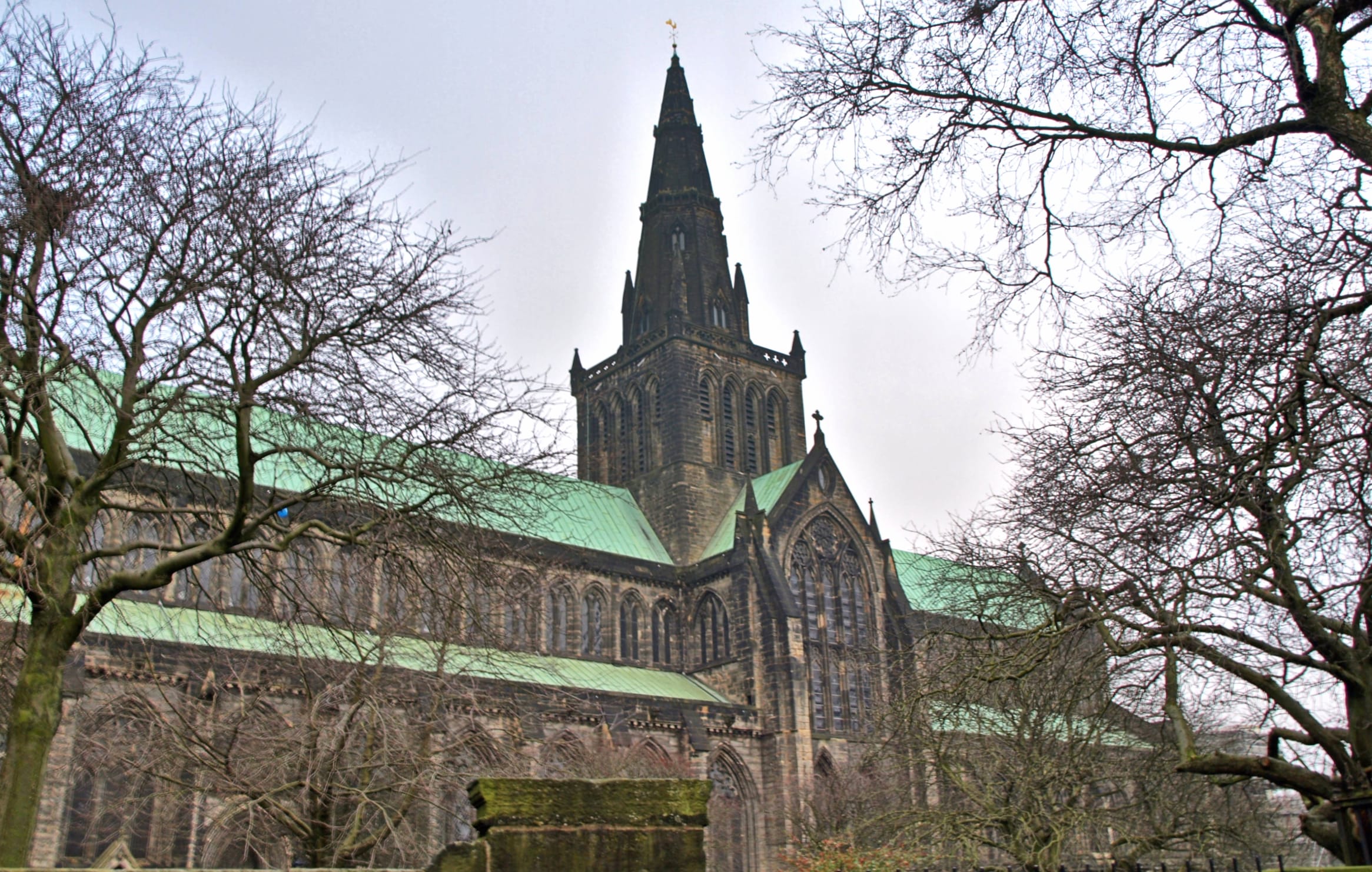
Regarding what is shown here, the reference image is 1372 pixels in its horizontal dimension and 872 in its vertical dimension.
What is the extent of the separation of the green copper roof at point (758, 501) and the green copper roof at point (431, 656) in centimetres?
519

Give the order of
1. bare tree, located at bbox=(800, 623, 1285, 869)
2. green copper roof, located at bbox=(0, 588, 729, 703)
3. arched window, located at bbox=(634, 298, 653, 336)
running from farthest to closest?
arched window, located at bbox=(634, 298, 653, 336) < green copper roof, located at bbox=(0, 588, 729, 703) < bare tree, located at bbox=(800, 623, 1285, 869)

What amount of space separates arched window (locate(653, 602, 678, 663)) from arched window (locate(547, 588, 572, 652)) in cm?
365

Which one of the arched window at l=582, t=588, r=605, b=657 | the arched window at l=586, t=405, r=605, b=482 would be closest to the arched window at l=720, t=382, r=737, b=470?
the arched window at l=586, t=405, r=605, b=482

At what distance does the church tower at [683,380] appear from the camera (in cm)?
4578

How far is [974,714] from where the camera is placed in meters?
17.1

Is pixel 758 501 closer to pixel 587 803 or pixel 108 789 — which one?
pixel 108 789

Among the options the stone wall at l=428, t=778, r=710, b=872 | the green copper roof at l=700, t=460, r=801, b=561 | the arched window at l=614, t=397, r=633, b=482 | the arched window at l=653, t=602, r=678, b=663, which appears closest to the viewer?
the stone wall at l=428, t=778, r=710, b=872

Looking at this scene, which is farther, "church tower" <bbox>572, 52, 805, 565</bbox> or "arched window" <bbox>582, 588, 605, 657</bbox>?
"church tower" <bbox>572, 52, 805, 565</bbox>

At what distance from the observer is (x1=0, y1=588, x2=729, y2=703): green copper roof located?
17703 mm

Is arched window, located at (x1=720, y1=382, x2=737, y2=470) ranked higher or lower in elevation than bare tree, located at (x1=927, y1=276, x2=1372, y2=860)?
higher

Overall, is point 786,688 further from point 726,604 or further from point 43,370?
point 43,370

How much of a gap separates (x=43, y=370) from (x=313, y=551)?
13.8ft

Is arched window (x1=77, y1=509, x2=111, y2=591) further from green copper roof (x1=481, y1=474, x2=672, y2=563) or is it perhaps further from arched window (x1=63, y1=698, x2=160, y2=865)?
green copper roof (x1=481, y1=474, x2=672, y2=563)

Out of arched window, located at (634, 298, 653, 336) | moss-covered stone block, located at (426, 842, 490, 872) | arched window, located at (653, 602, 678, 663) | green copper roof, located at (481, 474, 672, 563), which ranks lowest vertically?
moss-covered stone block, located at (426, 842, 490, 872)
